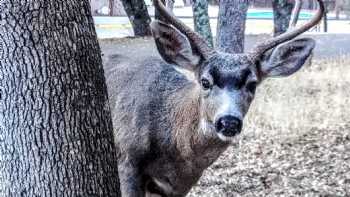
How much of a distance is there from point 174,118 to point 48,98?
7.22 feet

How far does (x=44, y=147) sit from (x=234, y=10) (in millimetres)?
6433

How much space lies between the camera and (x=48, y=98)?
11.7ft

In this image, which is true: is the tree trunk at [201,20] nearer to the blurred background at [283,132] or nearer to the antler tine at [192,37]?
the blurred background at [283,132]

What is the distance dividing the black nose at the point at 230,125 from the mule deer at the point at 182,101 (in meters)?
0.21

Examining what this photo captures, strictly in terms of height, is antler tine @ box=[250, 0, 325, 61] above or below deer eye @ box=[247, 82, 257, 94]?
above

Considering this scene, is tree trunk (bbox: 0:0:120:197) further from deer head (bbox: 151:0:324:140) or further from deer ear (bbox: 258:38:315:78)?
deer ear (bbox: 258:38:315:78)

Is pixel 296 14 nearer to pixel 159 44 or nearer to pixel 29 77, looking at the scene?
pixel 159 44

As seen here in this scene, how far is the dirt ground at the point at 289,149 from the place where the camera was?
287 inches

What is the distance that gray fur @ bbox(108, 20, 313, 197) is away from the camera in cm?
519

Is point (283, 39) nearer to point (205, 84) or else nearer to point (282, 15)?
point (205, 84)

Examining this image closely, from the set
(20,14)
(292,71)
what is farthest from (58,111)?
(292,71)

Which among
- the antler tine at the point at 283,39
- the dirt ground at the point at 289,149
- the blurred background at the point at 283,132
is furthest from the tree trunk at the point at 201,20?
the antler tine at the point at 283,39

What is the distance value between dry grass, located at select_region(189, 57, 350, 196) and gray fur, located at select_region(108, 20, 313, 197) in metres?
1.63

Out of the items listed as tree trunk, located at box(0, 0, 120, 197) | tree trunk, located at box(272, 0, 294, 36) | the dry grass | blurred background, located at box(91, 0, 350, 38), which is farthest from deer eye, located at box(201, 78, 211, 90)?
blurred background, located at box(91, 0, 350, 38)
